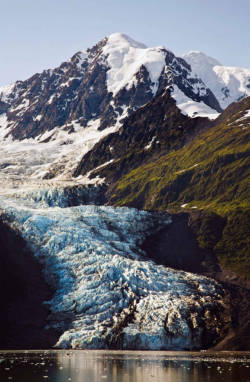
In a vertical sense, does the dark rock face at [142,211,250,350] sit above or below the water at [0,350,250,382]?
above

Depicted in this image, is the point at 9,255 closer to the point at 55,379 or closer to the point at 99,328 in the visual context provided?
the point at 99,328

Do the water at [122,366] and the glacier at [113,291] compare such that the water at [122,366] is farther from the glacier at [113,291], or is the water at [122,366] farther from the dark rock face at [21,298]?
the dark rock face at [21,298]

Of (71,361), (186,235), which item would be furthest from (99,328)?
(186,235)

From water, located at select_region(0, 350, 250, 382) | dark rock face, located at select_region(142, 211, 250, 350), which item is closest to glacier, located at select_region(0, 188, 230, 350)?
dark rock face, located at select_region(142, 211, 250, 350)

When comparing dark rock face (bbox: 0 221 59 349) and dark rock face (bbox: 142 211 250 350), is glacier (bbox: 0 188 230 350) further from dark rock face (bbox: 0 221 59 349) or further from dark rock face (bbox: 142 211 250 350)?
dark rock face (bbox: 142 211 250 350)

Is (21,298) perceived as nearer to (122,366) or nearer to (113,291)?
(113,291)

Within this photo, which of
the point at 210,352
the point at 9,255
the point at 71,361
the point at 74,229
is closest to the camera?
the point at 71,361
